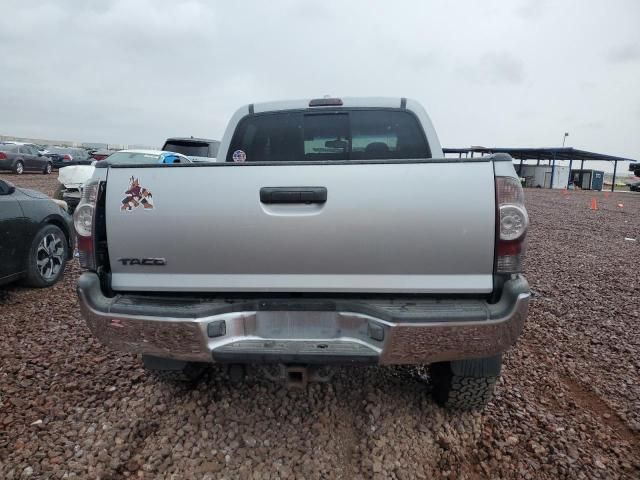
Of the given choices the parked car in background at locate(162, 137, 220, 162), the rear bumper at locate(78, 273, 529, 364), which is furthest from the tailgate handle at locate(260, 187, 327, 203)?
the parked car in background at locate(162, 137, 220, 162)

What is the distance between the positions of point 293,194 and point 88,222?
108cm

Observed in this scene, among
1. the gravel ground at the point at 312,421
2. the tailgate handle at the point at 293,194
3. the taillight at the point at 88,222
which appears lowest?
the gravel ground at the point at 312,421

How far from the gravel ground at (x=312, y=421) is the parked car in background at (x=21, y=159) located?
71.7ft

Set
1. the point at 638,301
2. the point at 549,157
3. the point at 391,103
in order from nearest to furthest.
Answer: the point at 391,103 < the point at 638,301 < the point at 549,157

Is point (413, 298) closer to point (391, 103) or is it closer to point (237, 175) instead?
point (237, 175)

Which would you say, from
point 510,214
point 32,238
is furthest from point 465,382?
point 32,238

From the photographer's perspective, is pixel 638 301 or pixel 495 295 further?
pixel 638 301

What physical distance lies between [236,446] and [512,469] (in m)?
1.50

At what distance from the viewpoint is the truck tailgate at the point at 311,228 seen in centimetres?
201

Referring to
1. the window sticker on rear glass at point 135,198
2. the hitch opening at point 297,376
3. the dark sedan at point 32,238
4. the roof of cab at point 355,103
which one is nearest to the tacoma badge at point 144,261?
the window sticker on rear glass at point 135,198

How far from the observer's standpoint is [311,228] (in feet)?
6.76

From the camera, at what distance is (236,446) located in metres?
2.41

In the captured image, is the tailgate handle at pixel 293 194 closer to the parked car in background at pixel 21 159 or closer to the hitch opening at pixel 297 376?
the hitch opening at pixel 297 376

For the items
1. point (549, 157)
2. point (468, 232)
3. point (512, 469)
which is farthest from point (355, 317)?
point (549, 157)
